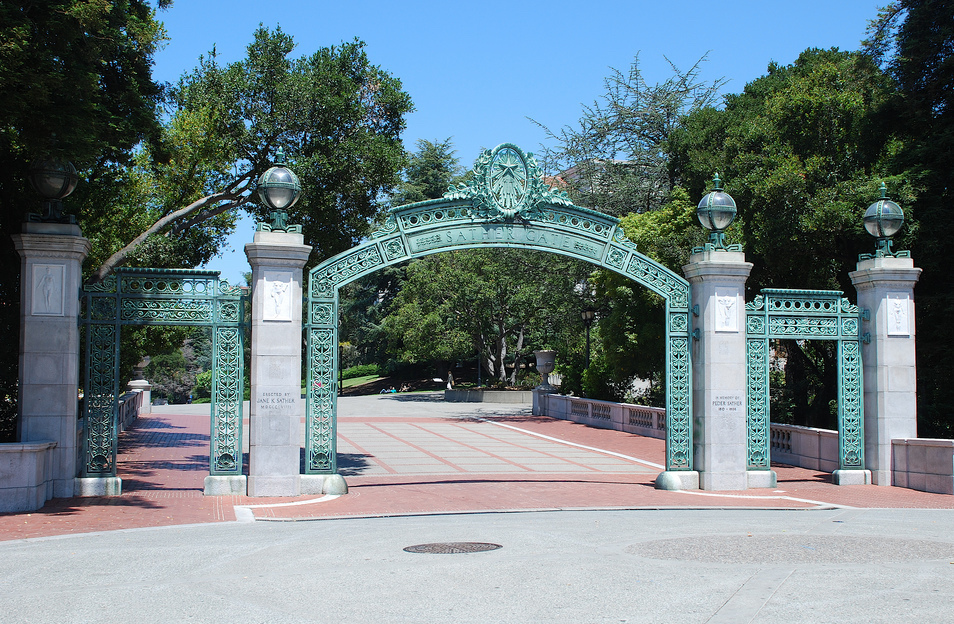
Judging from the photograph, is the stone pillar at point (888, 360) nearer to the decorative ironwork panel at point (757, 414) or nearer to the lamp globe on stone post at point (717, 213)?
the decorative ironwork panel at point (757, 414)

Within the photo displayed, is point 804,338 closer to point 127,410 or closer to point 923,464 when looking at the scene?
point 923,464

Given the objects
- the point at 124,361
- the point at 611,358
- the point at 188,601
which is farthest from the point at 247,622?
the point at 611,358

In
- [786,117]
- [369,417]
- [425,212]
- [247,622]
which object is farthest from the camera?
[369,417]

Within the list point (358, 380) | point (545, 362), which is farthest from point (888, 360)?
point (358, 380)

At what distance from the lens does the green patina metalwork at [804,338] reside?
45.2 feet

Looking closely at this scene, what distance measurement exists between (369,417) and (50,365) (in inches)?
806

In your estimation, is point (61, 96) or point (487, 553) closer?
point (487, 553)

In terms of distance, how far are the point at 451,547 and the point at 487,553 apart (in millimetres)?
518

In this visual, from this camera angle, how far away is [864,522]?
→ 1034 centimetres

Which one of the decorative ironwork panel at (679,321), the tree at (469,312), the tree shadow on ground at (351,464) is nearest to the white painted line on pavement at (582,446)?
the decorative ironwork panel at (679,321)

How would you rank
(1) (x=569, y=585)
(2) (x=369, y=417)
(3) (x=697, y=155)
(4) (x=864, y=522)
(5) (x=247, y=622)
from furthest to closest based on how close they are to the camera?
(2) (x=369, y=417)
(3) (x=697, y=155)
(4) (x=864, y=522)
(1) (x=569, y=585)
(5) (x=247, y=622)

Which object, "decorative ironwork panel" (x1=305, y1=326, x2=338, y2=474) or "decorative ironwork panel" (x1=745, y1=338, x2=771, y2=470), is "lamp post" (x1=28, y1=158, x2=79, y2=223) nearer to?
"decorative ironwork panel" (x1=305, y1=326, x2=338, y2=474)

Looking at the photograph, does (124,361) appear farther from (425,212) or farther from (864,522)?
(864,522)

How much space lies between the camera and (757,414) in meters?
13.8
